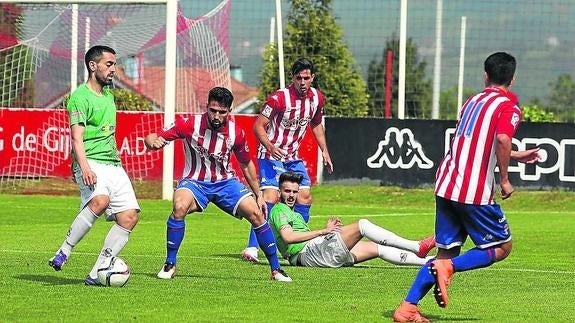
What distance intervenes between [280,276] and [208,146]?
1.35 meters

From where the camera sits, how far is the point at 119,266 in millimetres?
11383

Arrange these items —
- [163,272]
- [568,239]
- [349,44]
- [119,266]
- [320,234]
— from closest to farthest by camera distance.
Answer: [119,266] → [163,272] → [320,234] → [568,239] → [349,44]

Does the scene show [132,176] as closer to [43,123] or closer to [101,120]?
[43,123]

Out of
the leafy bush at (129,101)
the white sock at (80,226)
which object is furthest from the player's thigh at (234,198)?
the leafy bush at (129,101)

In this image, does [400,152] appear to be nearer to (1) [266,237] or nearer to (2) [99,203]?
(1) [266,237]

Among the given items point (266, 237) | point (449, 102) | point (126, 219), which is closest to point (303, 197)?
point (266, 237)

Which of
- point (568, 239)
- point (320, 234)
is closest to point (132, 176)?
point (568, 239)

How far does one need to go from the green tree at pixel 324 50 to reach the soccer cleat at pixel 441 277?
87.2 ft

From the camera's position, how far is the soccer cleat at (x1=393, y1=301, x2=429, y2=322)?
30.6 ft

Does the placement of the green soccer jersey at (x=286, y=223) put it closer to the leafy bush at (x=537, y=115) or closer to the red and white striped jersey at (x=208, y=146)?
the red and white striped jersey at (x=208, y=146)

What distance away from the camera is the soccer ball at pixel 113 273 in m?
11.3

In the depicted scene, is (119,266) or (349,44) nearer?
(119,266)

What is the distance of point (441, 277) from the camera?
9.34 meters

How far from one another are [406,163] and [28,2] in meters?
8.25
